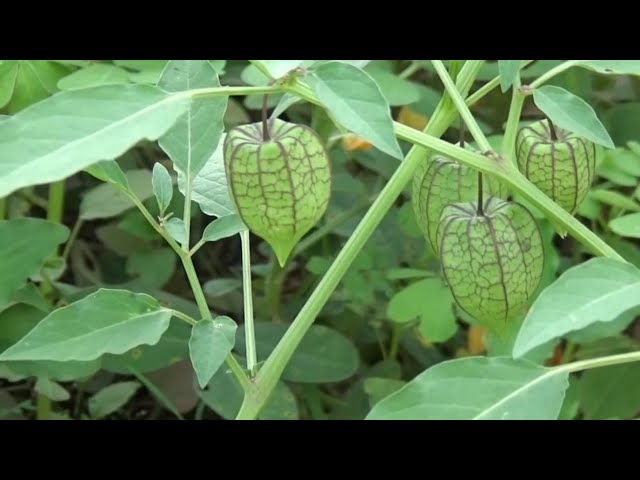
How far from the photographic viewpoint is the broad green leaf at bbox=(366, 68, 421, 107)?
1.35m

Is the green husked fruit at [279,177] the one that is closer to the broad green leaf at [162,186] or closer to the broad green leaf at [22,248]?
the broad green leaf at [162,186]

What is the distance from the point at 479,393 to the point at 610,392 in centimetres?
82

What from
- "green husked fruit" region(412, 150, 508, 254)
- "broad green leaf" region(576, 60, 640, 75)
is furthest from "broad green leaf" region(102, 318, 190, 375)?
"broad green leaf" region(576, 60, 640, 75)

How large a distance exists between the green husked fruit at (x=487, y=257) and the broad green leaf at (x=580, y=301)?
0.47 ft

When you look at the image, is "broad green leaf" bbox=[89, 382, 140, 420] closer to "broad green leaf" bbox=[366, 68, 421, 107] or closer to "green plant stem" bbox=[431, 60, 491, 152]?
"broad green leaf" bbox=[366, 68, 421, 107]

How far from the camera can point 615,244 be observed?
140 cm

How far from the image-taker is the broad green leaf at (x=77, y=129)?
1.86ft

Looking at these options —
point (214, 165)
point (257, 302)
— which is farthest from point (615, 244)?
point (214, 165)

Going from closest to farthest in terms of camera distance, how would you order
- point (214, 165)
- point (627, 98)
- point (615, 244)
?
1. point (214, 165)
2. point (615, 244)
3. point (627, 98)

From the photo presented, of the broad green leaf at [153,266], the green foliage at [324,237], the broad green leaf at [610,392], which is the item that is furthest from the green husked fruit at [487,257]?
the broad green leaf at [153,266]

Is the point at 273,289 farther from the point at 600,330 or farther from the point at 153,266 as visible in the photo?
the point at 600,330
